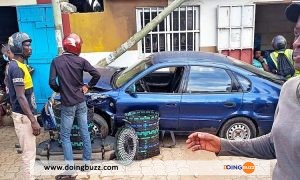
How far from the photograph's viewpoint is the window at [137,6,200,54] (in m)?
8.63

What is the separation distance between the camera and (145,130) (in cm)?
537

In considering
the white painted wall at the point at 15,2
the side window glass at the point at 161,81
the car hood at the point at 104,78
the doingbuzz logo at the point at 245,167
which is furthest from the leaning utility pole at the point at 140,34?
the doingbuzz logo at the point at 245,167

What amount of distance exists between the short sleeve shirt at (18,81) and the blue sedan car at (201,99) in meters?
1.40

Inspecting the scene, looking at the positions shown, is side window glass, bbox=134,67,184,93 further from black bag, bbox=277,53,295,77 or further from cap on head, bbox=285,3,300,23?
cap on head, bbox=285,3,300,23

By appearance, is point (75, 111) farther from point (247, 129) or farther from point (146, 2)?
point (146, 2)

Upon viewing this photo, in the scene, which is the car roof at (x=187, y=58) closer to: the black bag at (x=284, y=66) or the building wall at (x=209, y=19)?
the black bag at (x=284, y=66)

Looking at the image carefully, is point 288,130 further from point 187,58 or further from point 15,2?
point 15,2

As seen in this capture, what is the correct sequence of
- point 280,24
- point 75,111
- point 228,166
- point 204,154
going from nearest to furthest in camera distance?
point 75,111 < point 228,166 < point 204,154 < point 280,24

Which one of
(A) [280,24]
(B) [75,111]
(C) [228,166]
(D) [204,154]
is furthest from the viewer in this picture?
(A) [280,24]

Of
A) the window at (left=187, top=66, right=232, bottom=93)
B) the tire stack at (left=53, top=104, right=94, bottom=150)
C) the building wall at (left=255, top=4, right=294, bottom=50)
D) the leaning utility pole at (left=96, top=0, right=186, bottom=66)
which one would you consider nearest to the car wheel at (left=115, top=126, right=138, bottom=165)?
the tire stack at (left=53, top=104, right=94, bottom=150)

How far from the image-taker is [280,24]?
11.4 metres

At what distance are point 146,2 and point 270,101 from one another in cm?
426

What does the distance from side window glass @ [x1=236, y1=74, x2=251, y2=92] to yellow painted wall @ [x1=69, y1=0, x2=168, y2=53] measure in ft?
11.7

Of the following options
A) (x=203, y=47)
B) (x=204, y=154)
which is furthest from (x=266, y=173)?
(x=203, y=47)
